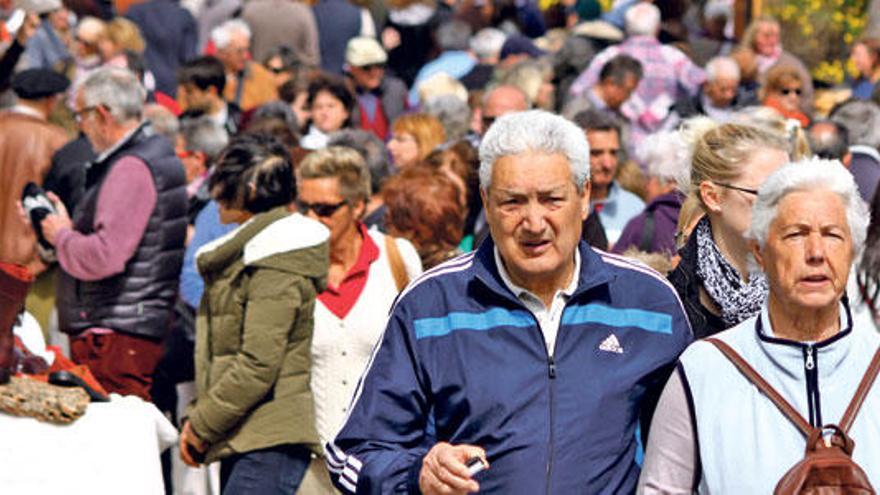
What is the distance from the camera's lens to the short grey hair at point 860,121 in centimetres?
1167

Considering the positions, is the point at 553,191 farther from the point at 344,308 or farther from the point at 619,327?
the point at 344,308

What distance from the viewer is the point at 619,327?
518cm

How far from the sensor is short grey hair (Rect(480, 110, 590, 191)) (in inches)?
205

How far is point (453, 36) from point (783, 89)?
497 centimetres

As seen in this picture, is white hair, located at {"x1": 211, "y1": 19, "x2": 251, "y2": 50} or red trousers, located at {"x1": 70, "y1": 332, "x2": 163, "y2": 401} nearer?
red trousers, located at {"x1": 70, "y1": 332, "x2": 163, "y2": 401}

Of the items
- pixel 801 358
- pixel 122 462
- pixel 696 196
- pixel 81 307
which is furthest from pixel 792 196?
pixel 81 307

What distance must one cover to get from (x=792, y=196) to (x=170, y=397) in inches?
230

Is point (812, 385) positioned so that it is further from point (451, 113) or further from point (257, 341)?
point (451, 113)

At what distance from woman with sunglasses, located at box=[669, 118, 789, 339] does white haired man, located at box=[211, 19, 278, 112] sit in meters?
10.5

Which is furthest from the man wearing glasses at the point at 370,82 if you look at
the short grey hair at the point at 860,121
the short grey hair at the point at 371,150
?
the short grey hair at the point at 860,121

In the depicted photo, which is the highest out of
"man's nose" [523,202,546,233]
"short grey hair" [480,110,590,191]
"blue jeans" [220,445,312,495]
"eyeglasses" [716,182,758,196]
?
"short grey hair" [480,110,590,191]

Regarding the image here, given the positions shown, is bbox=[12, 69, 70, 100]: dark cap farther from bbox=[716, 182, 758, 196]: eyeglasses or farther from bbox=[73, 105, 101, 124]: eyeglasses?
bbox=[716, 182, 758, 196]: eyeglasses

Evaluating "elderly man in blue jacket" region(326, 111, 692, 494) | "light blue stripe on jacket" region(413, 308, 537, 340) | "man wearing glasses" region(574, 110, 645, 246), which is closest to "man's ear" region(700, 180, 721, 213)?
"elderly man in blue jacket" region(326, 111, 692, 494)

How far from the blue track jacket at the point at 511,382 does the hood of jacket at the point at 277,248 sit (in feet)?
8.23
